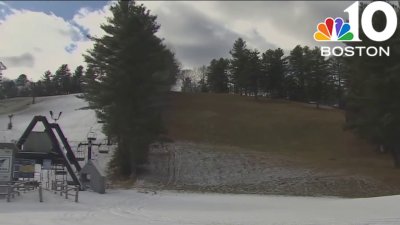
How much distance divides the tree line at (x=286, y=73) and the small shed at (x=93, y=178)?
209 ft

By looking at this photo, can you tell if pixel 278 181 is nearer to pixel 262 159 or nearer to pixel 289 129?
pixel 262 159

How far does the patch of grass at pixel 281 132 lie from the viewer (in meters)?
48.9

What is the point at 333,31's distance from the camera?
42.6 meters

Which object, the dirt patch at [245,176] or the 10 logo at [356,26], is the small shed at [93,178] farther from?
the 10 logo at [356,26]

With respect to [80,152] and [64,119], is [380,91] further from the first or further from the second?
[64,119]

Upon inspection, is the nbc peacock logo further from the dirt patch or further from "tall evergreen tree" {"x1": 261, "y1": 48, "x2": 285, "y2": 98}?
"tall evergreen tree" {"x1": 261, "y1": 48, "x2": 285, "y2": 98}

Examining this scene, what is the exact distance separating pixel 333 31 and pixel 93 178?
2384 cm

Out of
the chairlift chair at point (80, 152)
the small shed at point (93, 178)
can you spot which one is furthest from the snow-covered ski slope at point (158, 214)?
the chairlift chair at point (80, 152)

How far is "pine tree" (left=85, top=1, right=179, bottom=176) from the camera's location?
39.7 metres

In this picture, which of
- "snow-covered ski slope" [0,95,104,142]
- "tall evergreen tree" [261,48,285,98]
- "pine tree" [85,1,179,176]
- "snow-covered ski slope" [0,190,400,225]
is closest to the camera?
"snow-covered ski slope" [0,190,400,225]

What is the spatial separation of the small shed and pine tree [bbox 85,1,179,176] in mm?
7591

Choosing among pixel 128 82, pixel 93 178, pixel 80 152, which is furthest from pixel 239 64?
pixel 93 178

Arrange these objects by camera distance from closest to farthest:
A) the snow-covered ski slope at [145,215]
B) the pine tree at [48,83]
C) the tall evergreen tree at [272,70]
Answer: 1. the snow-covered ski slope at [145,215]
2. the tall evergreen tree at [272,70]
3. the pine tree at [48,83]

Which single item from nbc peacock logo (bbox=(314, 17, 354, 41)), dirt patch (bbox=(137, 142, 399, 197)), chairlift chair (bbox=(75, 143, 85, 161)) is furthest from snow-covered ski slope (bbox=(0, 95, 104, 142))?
nbc peacock logo (bbox=(314, 17, 354, 41))
